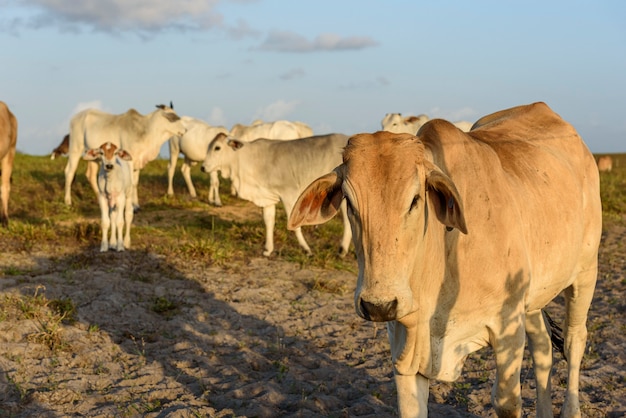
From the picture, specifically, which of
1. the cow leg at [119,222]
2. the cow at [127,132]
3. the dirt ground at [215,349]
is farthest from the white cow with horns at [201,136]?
the dirt ground at [215,349]

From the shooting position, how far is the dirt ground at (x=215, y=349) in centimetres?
504

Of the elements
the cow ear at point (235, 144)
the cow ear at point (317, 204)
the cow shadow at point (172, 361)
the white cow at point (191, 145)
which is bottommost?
the cow shadow at point (172, 361)

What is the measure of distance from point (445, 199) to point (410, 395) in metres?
1.04

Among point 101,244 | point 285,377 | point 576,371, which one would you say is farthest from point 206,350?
point 101,244

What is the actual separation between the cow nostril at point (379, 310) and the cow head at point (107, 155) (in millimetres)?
7480

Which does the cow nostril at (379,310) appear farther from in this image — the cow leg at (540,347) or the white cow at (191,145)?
the white cow at (191,145)

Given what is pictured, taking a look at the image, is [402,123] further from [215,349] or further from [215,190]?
[215,349]

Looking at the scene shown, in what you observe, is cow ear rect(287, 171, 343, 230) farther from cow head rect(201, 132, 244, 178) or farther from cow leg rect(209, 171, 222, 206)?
cow leg rect(209, 171, 222, 206)

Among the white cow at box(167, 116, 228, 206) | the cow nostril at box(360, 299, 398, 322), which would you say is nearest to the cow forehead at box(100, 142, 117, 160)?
the white cow at box(167, 116, 228, 206)

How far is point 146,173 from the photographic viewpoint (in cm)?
→ 1861

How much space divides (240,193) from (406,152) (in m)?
8.16

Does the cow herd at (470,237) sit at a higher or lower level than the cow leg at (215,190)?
higher

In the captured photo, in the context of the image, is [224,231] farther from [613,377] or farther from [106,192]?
[613,377]

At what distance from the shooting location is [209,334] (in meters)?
6.72
